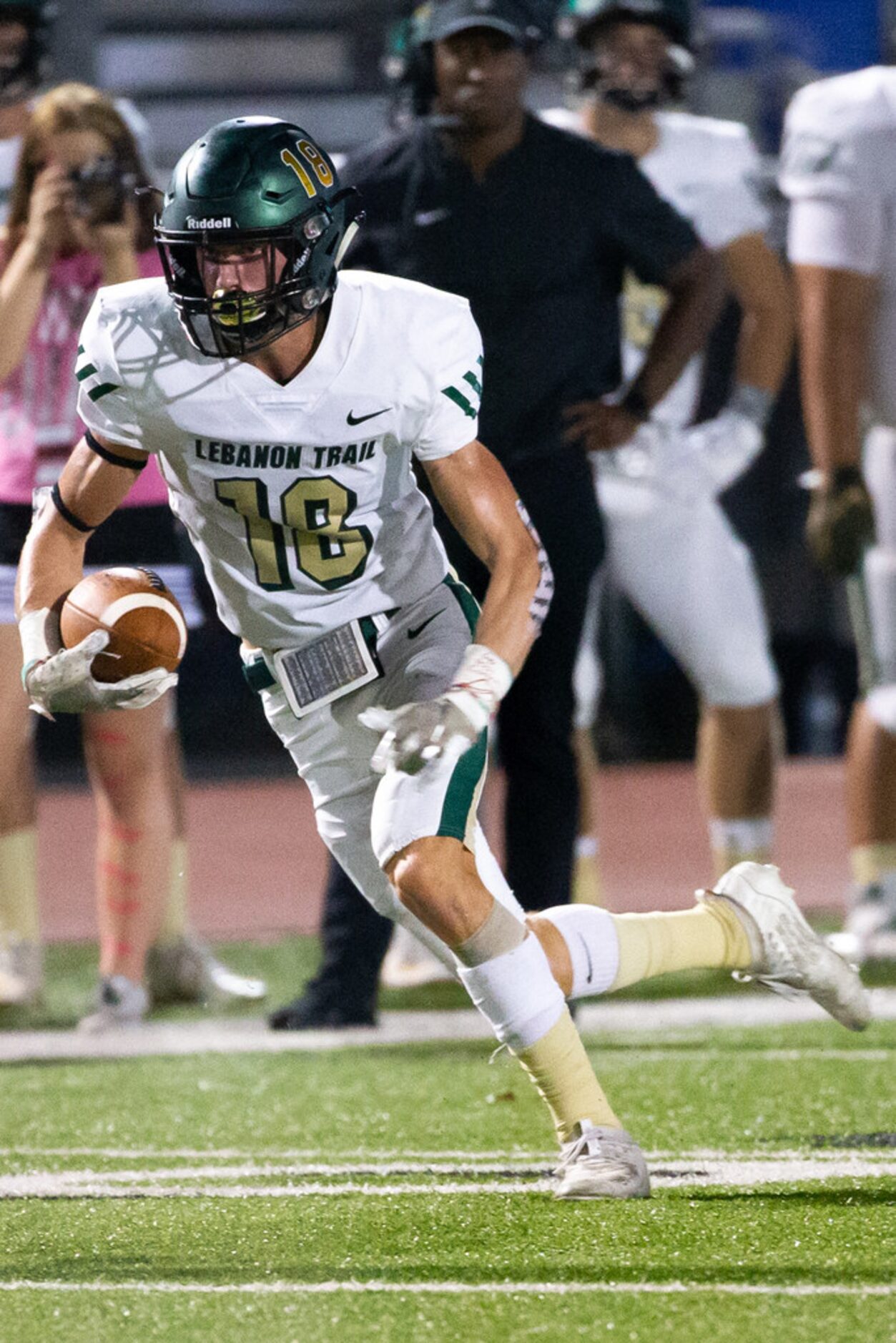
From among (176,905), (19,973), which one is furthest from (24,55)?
(19,973)

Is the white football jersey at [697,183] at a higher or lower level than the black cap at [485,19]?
lower

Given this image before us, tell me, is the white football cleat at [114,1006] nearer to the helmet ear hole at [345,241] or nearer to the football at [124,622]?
the football at [124,622]

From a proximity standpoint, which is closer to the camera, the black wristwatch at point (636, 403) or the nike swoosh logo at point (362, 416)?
the nike swoosh logo at point (362, 416)

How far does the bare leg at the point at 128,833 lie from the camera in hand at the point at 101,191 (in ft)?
3.18

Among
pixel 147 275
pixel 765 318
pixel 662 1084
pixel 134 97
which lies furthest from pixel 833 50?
pixel 662 1084

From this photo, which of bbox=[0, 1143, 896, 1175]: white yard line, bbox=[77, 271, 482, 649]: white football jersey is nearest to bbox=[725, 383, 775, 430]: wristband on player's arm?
bbox=[77, 271, 482, 649]: white football jersey

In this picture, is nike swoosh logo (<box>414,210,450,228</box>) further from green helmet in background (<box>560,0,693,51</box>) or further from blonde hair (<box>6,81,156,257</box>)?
green helmet in background (<box>560,0,693,51</box>)

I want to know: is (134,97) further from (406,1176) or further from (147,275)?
(406,1176)

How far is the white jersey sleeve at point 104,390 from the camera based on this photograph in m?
3.36

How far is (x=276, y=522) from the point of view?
3420mm

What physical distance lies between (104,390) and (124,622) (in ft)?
1.14

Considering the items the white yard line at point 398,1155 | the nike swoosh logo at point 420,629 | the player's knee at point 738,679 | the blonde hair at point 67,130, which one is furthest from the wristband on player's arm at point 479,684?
the player's knee at point 738,679

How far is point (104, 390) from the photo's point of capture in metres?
3.37

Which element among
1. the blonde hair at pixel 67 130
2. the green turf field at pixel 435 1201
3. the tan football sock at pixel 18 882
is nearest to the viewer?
the green turf field at pixel 435 1201
